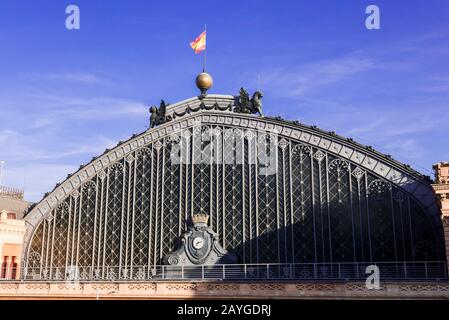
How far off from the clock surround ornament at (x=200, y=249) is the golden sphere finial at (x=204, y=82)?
1354cm

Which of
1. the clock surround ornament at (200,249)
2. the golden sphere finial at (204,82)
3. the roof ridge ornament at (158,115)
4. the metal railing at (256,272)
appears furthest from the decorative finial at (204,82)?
the metal railing at (256,272)

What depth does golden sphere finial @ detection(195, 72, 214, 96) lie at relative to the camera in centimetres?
5159

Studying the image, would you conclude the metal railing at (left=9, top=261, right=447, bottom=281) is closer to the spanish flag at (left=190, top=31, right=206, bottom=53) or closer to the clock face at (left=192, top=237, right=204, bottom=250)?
the clock face at (left=192, top=237, right=204, bottom=250)

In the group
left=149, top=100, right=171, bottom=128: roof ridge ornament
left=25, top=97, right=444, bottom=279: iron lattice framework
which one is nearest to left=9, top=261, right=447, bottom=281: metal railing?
left=25, top=97, right=444, bottom=279: iron lattice framework

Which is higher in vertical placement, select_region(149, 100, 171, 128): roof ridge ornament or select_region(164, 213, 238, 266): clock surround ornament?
select_region(149, 100, 171, 128): roof ridge ornament

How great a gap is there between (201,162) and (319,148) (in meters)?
10.1

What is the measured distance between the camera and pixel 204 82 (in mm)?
51594

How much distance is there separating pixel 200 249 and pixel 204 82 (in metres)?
16.7

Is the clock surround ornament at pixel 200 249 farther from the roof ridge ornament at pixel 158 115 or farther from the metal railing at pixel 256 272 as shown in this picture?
the roof ridge ornament at pixel 158 115

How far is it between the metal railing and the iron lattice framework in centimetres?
26

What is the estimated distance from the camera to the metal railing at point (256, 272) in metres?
38.5

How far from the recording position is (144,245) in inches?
1791
